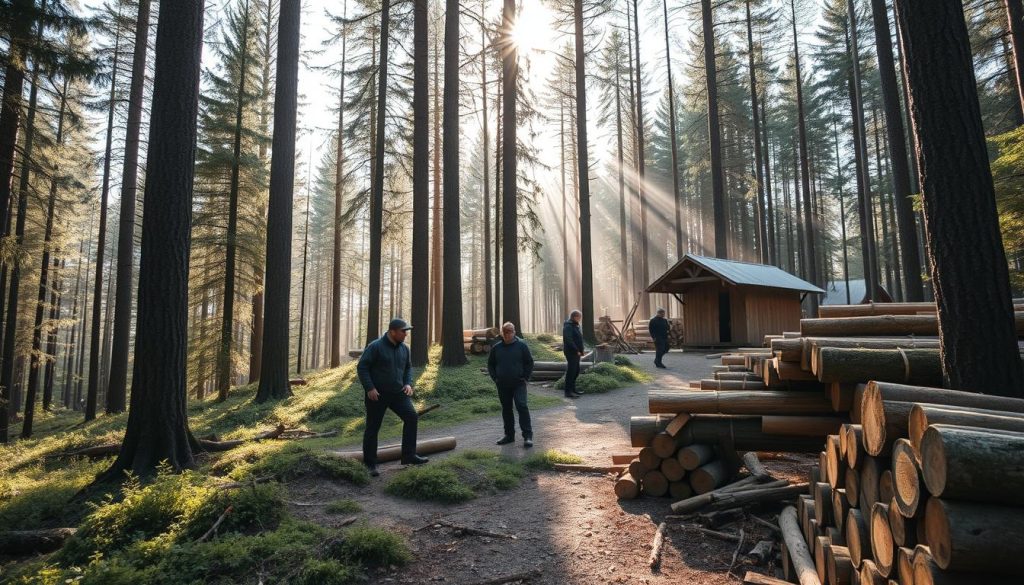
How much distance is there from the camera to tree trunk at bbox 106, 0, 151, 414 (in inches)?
629

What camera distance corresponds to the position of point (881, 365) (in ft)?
13.9

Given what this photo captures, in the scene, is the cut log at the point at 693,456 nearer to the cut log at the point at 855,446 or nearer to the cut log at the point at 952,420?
the cut log at the point at 855,446

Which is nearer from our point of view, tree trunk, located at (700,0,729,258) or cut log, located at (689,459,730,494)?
cut log, located at (689,459,730,494)

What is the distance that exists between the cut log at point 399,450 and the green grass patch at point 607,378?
6116 millimetres

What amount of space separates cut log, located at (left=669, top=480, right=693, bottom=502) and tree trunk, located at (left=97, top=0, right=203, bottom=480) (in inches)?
258

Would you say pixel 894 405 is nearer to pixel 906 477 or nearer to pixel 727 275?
pixel 906 477

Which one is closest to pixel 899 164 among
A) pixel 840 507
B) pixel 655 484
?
pixel 655 484

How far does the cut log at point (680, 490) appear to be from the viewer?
5.42m

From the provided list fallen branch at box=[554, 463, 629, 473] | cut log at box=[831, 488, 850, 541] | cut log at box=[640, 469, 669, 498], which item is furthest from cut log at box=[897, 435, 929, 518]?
fallen branch at box=[554, 463, 629, 473]

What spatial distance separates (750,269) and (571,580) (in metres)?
22.0

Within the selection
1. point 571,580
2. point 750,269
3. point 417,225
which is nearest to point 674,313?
point 750,269

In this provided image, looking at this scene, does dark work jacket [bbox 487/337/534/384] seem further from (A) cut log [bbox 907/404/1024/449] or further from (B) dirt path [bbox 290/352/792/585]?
(A) cut log [bbox 907/404/1024/449]

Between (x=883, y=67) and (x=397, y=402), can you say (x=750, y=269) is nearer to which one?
(x=883, y=67)

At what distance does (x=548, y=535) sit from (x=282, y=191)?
1168 centimetres
